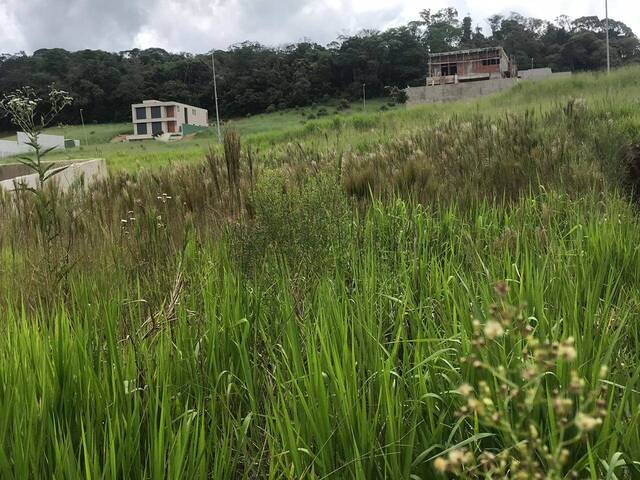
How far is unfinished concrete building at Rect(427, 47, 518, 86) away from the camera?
6606cm

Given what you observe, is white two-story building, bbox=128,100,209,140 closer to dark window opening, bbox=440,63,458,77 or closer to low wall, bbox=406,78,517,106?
dark window opening, bbox=440,63,458,77

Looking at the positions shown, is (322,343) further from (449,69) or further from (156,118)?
(449,69)

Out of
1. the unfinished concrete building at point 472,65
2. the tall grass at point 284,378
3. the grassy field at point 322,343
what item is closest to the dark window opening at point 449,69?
the unfinished concrete building at point 472,65

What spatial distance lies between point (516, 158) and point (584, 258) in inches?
106

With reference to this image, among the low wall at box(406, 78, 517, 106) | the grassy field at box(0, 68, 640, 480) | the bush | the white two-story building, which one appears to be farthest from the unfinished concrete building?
the grassy field at box(0, 68, 640, 480)

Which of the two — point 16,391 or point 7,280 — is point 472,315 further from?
point 7,280

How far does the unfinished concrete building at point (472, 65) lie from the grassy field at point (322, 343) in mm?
64548

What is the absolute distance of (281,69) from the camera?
74562 millimetres

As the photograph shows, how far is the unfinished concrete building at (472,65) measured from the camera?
217 feet

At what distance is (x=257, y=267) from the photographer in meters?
2.33

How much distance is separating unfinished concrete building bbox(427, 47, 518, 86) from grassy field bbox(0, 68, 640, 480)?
64.5m

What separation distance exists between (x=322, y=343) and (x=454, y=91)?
44.8m

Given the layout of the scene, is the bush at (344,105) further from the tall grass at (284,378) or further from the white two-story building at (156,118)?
the tall grass at (284,378)

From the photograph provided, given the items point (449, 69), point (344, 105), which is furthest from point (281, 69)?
point (449, 69)
